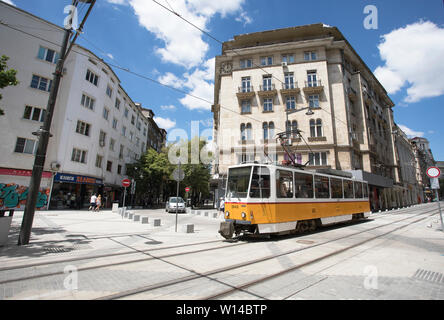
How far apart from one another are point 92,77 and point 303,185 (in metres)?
25.7

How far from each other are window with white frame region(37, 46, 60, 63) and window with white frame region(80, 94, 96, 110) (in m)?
4.08

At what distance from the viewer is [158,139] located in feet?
187

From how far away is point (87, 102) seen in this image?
23.8 m

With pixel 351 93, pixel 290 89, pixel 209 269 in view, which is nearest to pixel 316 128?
pixel 290 89

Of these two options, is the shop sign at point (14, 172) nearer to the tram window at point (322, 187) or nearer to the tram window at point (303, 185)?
the tram window at point (303, 185)

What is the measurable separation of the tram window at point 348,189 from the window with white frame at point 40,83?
1040 inches

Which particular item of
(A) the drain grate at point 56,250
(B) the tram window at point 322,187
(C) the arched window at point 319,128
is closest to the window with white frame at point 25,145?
(A) the drain grate at point 56,250

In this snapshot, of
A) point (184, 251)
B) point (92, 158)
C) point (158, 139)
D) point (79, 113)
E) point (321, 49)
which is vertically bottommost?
point (184, 251)

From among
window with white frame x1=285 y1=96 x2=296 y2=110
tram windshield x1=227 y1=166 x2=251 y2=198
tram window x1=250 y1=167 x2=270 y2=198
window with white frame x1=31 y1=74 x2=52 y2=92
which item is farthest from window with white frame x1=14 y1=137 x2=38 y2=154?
window with white frame x1=285 y1=96 x2=296 y2=110

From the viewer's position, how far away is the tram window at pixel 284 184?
27.6ft

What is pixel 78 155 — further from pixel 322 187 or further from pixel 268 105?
pixel 322 187
